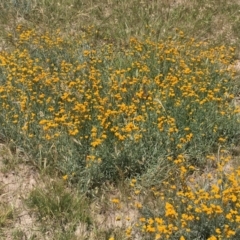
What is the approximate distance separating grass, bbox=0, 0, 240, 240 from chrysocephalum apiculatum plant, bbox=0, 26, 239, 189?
0.02m

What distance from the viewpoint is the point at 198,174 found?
15.3ft

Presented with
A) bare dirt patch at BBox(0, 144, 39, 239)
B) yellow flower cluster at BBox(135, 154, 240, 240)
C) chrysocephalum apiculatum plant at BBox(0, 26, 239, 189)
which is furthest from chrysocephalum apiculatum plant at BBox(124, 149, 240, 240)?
bare dirt patch at BBox(0, 144, 39, 239)

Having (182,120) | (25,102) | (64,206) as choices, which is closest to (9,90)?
(25,102)

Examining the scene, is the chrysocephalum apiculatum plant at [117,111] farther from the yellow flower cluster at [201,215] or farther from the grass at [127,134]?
the yellow flower cluster at [201,215]

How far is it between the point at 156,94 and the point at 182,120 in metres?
0.49

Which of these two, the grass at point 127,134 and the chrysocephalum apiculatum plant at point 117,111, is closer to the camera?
the grass at point 127,134

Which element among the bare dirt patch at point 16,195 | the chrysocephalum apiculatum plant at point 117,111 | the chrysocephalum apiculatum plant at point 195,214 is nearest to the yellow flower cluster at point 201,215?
the chrysocephalum apiculatum plant at point 195,214

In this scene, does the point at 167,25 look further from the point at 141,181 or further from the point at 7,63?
the point at 141,181

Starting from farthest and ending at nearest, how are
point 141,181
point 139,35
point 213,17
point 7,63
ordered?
point 213,17
point 139,35
point 7,63
point 141,181

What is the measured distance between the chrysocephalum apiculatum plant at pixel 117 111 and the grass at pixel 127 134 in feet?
0.05

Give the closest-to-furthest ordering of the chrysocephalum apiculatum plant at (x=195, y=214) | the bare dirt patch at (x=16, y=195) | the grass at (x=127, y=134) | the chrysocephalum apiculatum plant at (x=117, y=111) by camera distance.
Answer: the chrysocephalum apiculatum plant at (x=195, y=214)
the grass at (x=127, y=134)
the bare dirt patch at (x=16, y=195)
the chrysocephalum apiculatum plant at (x=117, y=111)

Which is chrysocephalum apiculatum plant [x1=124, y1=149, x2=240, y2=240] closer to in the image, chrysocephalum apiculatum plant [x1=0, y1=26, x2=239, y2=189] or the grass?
the grass

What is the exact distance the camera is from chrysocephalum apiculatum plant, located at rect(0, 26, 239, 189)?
4480 mm

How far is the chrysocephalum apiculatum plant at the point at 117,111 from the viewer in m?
4.48
